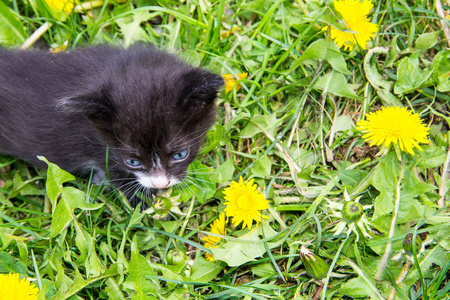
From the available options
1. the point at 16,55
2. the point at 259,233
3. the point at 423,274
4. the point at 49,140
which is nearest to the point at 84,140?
the point at 49,140

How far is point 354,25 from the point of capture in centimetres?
280

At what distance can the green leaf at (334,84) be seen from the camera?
9.50ft

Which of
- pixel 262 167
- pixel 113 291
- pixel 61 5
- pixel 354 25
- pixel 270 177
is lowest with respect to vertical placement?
pixel 113 291

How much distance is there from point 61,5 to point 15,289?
215 centimetres

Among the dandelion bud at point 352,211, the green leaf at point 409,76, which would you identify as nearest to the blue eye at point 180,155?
the dandelion bud at point 352,211

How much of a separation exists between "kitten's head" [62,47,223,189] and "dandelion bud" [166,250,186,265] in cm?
44

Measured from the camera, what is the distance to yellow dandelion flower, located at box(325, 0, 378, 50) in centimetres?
278

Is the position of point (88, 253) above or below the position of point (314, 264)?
below

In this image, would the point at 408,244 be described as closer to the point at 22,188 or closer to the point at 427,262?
the point at 427,262

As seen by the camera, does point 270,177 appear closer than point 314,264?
No

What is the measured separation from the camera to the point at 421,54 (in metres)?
3.02

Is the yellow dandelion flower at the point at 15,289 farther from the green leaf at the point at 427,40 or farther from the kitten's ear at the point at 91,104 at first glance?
the green leaf at the point at 427,40

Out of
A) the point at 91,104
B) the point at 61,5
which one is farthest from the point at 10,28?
the point at 91,104

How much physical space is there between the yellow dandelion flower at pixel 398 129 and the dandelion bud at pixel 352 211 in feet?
1.45
